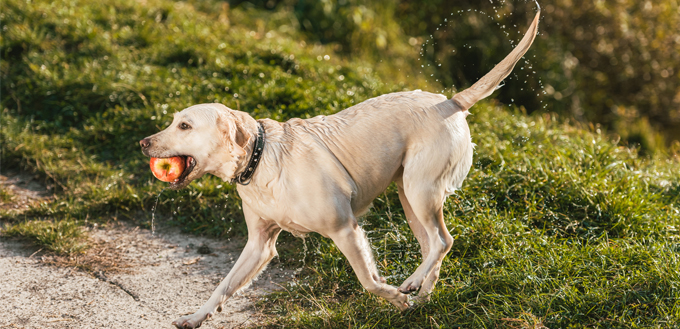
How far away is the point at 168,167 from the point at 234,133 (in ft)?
1.54

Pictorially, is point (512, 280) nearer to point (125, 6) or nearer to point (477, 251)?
point (477, 251)

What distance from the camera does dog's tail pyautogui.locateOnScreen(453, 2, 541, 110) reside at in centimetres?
373

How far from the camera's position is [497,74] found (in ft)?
12.4

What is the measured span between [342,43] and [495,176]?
5.81 m

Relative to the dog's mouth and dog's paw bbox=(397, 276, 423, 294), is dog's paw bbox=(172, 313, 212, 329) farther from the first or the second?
dog's paw bbox=(397, 276, 423, 294)

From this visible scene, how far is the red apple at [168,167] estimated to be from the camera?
345cm

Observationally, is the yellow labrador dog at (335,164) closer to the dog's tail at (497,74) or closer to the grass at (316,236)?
the dog's tail at (497,74)

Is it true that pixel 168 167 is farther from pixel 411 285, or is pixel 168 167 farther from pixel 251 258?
pixel 411 285

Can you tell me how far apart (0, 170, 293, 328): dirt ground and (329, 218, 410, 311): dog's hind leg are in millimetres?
1011

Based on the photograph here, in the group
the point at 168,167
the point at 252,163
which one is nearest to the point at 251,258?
the point at 252,163

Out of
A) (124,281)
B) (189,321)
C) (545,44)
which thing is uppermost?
(189,321)

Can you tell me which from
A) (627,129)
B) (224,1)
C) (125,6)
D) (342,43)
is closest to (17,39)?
(125,6)

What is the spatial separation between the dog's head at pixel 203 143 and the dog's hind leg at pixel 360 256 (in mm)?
706

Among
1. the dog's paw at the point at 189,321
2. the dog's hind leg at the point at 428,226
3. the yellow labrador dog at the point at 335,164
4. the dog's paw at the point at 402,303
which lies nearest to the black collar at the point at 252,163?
the yellow labrador dog at the point at 335,164
